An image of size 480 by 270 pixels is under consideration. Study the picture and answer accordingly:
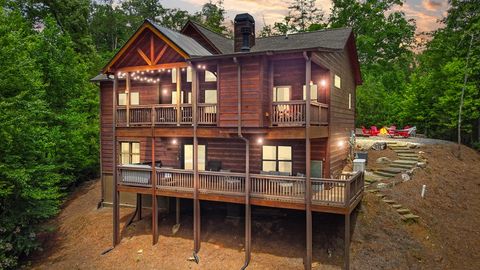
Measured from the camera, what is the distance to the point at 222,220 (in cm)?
1705

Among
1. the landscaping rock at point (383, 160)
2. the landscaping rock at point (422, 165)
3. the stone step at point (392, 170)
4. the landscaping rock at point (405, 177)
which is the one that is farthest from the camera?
the landscaping rock at point (383, 160)

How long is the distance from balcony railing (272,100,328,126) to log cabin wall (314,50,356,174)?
2290 millimetres

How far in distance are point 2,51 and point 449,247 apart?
2546 cm

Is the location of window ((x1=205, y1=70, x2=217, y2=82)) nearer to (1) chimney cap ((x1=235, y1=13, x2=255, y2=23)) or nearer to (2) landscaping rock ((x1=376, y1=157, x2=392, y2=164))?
(1) chimney cap ((x1=235, y1=13, x2=255, y2=23))

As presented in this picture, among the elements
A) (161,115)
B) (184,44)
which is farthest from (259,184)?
(184,44)

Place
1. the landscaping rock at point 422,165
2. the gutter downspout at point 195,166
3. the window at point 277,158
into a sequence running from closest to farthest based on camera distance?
the gutter downspout at point 195,166
the window at point 277,158
the landscaping rock at point 422,165

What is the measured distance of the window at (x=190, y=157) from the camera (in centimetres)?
1828

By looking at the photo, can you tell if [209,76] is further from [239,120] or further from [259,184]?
[259,184]

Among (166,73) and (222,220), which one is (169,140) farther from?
(222,220)

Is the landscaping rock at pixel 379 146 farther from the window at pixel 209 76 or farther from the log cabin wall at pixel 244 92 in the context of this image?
the log cabin wall at pixel 244 92

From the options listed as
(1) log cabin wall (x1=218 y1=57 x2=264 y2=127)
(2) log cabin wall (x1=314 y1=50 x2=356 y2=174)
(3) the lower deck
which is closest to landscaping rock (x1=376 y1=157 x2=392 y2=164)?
(2) log cabin wall (x1=314 y1=50 x2=356 y2=174)

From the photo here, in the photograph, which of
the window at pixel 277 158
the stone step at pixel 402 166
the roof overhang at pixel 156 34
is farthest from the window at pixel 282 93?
the stone step at pixel 402 166

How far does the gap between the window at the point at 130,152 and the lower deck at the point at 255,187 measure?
4608 millimetres

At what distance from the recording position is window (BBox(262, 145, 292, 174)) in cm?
1611
